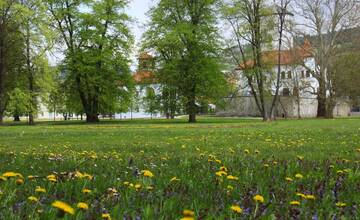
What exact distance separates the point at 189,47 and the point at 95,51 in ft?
34.5

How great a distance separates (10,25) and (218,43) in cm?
2194

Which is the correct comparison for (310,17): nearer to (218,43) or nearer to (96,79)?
(218,43)

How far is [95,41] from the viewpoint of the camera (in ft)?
161

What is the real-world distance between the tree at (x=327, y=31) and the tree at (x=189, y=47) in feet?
36.8

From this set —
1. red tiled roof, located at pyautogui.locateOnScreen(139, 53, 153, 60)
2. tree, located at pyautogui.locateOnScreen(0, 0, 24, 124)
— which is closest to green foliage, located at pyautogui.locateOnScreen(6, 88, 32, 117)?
tree, located at pyautogui.locateOnScreen(0, 0, 24, 124)

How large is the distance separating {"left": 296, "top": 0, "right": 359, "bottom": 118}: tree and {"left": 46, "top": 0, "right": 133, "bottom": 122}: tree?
21.0 meters

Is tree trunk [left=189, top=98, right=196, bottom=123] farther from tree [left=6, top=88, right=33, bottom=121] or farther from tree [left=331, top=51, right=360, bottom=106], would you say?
tree [left=331, top=51, right=360, bottom=106]

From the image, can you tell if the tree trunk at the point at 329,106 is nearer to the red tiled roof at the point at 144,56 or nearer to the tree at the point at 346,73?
the tree at the point at 346,73

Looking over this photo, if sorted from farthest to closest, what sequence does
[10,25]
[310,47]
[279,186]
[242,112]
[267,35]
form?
1. [242,112]
2. [310,47]
3. [267,35]
4. [10,25]
5. [279,186]

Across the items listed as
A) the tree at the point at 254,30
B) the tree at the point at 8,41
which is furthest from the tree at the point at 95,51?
the tree at the point at 254,30

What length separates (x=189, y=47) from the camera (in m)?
48.0

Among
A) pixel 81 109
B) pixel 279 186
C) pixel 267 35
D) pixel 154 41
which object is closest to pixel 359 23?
pixel 267 35

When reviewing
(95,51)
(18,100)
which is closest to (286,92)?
(95,51)

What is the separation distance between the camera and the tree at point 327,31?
49281 millimetres
